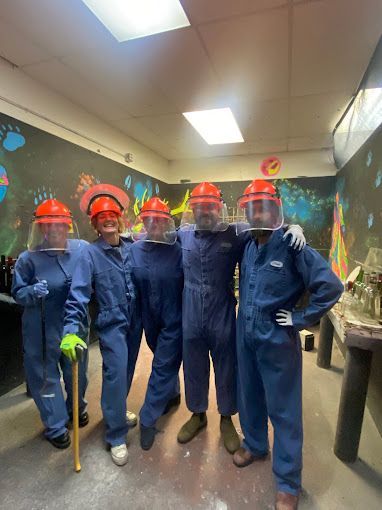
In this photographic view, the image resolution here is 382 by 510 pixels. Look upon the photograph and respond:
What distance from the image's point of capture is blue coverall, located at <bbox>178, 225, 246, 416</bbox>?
67.3 inches

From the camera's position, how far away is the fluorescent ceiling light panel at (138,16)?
177cm

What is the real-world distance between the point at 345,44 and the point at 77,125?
2.76m

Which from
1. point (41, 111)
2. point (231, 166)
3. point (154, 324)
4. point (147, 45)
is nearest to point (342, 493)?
point (154, 324)

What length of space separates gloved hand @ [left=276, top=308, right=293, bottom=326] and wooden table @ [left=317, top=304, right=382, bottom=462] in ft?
1.52

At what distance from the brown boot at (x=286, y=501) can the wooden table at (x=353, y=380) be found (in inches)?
20.8

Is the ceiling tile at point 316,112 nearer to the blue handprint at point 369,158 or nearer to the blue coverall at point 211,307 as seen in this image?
the blue handprint at point 369,158

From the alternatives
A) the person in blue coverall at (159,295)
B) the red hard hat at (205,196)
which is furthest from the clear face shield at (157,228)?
the red hard hat at (205,196)

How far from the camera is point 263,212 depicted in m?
1.51

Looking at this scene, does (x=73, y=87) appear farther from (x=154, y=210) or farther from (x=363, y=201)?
(x=363, y=201)

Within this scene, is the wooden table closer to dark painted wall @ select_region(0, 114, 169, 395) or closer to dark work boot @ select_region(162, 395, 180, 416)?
dark work boot @ select_region(162, 395, 180, 416)

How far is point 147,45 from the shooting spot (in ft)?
7.16

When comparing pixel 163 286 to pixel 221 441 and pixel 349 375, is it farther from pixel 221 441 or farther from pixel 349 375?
pixel 349 375

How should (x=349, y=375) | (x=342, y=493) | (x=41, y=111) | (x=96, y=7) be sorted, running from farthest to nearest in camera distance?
1. (x=41, y=111)
2. (x=96, y=7)
3. (x=349, y=375)
4. (x=342, y=493)

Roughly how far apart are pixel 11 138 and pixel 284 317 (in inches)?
106
